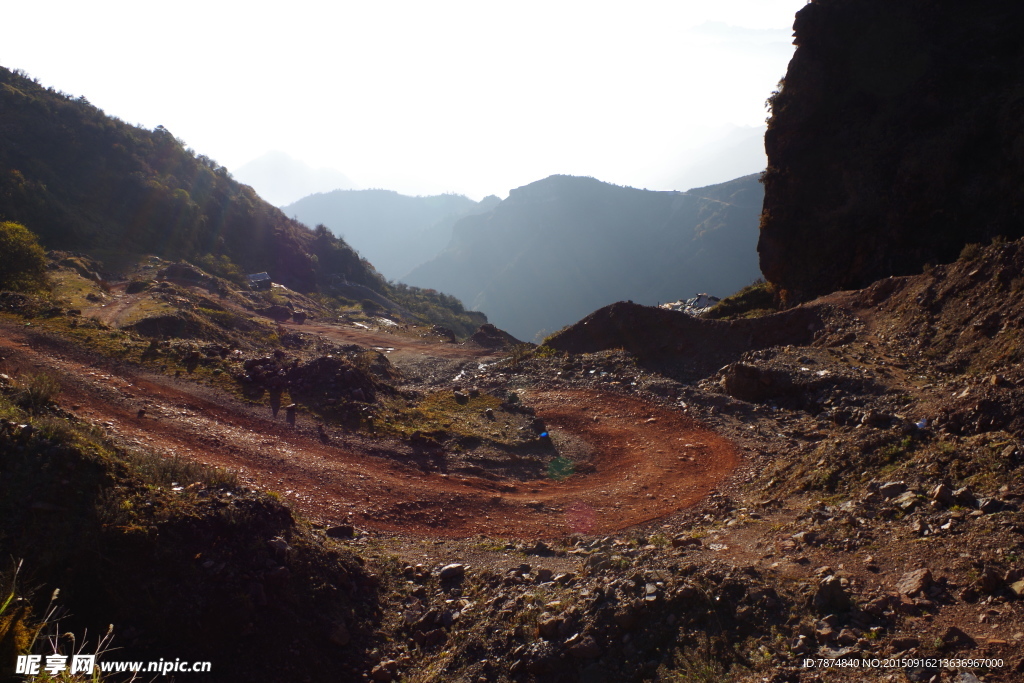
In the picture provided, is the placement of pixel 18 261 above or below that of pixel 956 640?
above

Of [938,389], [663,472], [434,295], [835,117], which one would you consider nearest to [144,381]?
[663,472]

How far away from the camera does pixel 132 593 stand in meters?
4.18

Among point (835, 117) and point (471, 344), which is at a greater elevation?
point (835, 117)

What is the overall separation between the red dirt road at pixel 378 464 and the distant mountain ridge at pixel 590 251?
111 meters

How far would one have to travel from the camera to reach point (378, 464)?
409 inches

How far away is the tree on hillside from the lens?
696 inches

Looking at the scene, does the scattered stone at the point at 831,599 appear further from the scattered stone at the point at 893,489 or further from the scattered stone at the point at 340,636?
the scattered stone at the point at 340,636

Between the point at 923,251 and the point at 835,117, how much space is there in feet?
25.0

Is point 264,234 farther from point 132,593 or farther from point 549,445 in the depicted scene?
point 132,593

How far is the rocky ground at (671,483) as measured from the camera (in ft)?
13.6

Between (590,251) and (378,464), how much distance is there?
134 metres

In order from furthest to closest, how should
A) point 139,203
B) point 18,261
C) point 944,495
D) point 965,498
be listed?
1. point 139,203
2. point 18,261
3. point 944,495
4. point 965,498

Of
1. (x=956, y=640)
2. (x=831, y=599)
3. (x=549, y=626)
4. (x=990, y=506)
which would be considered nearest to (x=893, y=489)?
(x=990, y=506)

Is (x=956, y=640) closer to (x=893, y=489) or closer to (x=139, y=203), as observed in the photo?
(x=893, y=489)
